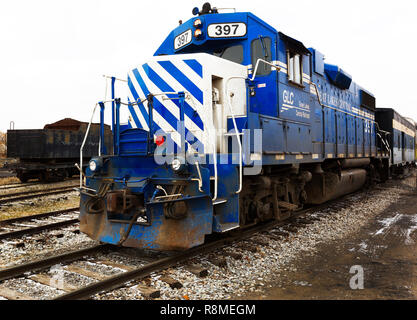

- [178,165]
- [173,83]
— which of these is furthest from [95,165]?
[173,83]

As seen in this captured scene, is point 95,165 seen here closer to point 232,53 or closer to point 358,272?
point 232,53

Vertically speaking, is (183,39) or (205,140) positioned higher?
(183,39)

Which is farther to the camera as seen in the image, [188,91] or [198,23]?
[198,23]

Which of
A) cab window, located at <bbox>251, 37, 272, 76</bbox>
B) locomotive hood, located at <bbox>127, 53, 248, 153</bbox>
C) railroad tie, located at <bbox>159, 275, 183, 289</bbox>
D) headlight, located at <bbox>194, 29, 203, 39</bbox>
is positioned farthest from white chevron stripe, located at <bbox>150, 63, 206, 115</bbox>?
railroad tie, located at <bbox>159, 275, 183, 289</bbox>

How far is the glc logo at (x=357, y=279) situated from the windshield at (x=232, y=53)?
3552 millimetres

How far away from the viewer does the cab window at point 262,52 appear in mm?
5418

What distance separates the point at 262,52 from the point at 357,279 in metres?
3.63

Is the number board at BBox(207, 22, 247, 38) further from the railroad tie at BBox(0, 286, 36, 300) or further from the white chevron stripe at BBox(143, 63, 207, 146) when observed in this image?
the railroad tie at BBox(0, 286, 36, 300)

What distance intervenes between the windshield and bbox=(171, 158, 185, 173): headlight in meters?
2.41

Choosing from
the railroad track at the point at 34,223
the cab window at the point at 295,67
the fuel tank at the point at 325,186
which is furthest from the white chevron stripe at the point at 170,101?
the fuel tank at the point at 325,186

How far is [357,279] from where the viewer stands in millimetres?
3777

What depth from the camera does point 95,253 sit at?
4.46 meters

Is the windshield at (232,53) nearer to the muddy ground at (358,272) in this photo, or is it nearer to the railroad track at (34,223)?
the muddy ground at (358,272)

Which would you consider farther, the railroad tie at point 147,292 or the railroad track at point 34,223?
the railroad track at point 34,223
